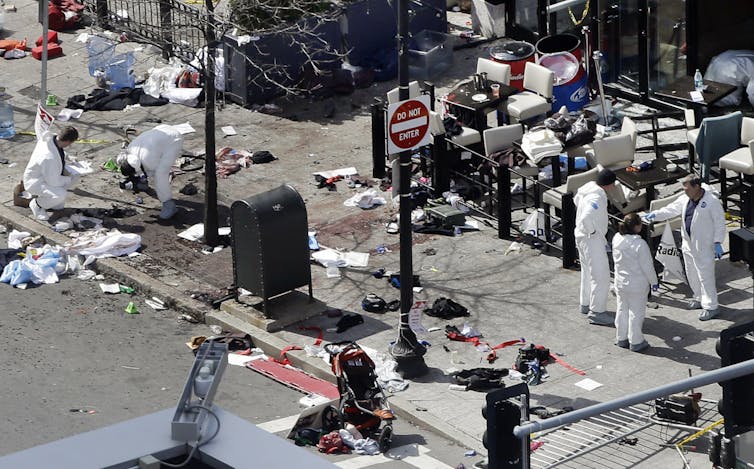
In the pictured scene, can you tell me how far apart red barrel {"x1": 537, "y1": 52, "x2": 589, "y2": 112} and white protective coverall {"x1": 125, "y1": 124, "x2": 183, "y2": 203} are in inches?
215

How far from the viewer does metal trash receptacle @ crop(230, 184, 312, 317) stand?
49.0 ft

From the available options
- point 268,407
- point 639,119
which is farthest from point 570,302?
point 639,119

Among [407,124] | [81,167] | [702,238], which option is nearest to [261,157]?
[81,167]

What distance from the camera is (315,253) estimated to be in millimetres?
16766

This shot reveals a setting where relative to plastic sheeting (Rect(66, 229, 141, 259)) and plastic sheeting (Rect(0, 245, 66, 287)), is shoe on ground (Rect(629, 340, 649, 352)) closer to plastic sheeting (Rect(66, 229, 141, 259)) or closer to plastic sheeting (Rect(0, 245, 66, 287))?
plastic sheeting (Rect(66, 229, 141, 259))

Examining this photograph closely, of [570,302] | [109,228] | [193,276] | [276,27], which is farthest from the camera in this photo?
[276,27]

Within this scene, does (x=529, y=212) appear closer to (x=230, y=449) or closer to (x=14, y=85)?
(x=14, y=85)

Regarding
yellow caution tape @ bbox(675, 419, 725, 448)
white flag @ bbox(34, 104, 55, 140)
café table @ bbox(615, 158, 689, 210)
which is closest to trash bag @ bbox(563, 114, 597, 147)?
café table @ bbox(615, 158, 689, 210)

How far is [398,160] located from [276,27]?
787 cm

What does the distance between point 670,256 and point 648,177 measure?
4.66 ft

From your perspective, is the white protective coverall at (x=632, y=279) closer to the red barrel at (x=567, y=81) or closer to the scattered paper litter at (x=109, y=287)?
the scattered paper litter at (x=109, y=287)

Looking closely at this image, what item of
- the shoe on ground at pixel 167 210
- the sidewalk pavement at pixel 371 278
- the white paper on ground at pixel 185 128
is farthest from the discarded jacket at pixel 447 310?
the white paper on ground at pixel 185 128

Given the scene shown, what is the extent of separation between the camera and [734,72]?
20.4m

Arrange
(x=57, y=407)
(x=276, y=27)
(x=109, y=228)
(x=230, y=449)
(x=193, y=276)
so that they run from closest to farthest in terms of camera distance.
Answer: (x=230, y=449)
(x=57, y=407)
(x=193, y=276)
(x=109, y=228)
(x=276, y=27)
